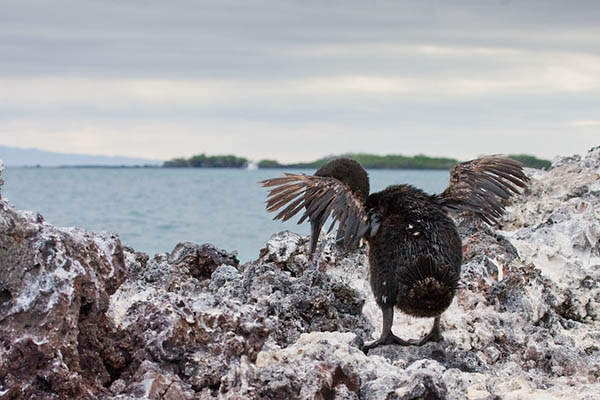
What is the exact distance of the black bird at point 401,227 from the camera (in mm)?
5164

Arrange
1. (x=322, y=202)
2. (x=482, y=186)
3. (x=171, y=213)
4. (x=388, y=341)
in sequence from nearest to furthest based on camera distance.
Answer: (x=388, y=341)
(x=322, y=202)
(x=482, y=186)
(x=171, y=213)

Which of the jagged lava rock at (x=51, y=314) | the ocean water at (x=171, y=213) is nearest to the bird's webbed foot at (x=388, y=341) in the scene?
the jagged lava rock at (x=51, y=314)

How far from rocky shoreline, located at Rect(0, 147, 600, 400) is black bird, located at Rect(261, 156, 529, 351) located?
30cm

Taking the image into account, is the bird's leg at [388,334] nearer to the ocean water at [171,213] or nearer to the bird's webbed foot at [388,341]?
the bird's webbed foot at [388,341]

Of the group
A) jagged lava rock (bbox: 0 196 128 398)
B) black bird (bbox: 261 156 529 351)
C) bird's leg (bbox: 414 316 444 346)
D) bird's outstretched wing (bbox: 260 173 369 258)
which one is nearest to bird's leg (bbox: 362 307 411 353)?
black bird (bbox: 261 156 529 351)

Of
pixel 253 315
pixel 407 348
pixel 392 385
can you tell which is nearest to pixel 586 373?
pixel 407 348

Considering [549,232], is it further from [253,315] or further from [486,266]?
[253,315]

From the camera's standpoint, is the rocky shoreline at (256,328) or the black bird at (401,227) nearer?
the rocky shoreline at (256,328)

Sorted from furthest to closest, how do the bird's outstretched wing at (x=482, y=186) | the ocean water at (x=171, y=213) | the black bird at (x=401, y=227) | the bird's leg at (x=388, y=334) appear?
the ocean water at (x=171, y=213), the bird's outstretched wing at (x=482, y=186), the bird's leg at (x=388, y=334), the black bird at (x=401, y=227)

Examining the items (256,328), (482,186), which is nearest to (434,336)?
(482,186)

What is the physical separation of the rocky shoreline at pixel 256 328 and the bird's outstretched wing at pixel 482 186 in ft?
1.73

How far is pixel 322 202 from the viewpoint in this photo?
5.55 m

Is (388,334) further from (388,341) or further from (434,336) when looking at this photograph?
(434,336)

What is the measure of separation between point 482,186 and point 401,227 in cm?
101
